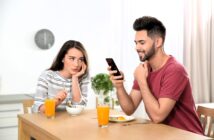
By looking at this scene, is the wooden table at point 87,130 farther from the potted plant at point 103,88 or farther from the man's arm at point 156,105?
the potted plant at point 103,88

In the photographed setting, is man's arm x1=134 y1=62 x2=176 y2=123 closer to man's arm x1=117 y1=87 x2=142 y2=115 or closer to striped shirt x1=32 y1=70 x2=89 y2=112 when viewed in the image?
man's arm x1=117 y1=87 x2=142 y2=115

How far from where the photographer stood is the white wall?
374 centimetres

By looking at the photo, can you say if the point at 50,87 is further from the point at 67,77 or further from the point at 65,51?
the point at 65,51

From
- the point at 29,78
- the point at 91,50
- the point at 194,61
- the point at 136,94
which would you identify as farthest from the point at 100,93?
the point at 136,94

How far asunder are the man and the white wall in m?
1.66

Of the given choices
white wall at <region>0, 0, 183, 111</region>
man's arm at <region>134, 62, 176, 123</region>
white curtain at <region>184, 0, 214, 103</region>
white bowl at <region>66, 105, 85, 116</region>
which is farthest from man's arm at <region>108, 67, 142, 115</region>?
white curtain at <region>184, 0, 214, 103</region>

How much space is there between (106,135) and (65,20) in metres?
2.41

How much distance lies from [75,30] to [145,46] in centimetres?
186

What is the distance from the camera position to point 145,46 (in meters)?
2.29

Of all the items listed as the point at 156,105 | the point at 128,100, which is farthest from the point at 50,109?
the point at 156,105

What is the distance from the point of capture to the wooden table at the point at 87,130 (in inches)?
68.0

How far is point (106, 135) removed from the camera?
5.80 feet

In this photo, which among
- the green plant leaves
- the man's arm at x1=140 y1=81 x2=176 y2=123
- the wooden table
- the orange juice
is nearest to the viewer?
the wooden table

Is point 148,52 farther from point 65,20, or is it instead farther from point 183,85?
point 65,20
